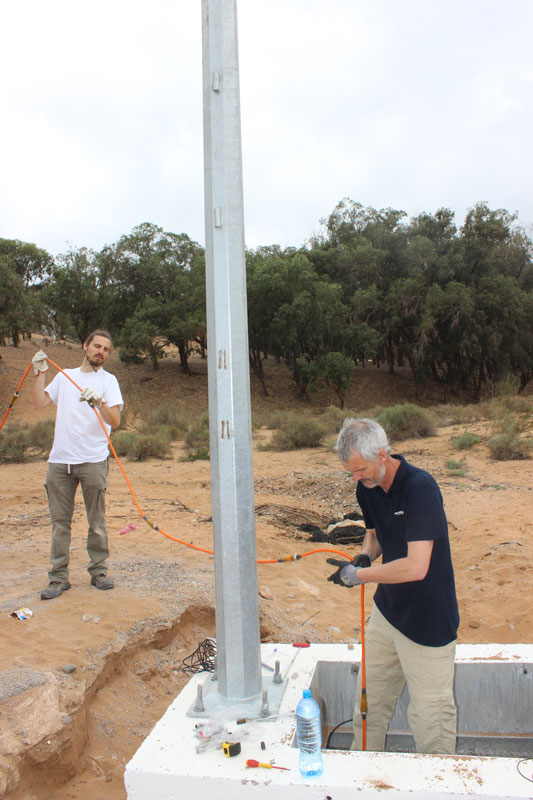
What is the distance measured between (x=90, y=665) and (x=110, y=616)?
1.91ft

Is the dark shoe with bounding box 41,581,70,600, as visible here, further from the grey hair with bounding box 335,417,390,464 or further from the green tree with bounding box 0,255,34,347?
the green tree with bounding box 0,255,34,347

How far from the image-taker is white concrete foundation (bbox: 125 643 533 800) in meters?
1.91

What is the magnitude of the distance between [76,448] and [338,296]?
25318mm

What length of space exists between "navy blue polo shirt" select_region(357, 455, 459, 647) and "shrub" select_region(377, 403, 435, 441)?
486 inches

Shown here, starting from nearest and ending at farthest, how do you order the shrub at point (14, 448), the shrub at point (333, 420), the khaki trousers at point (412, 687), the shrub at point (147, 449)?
1. the khaki trousers at point (412, 687)
2. the shrub at point (147, 449)
3. the shrub at point (14, 448)
4. the shrub at point (333, 420)

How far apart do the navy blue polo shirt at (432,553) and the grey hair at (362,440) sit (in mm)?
173

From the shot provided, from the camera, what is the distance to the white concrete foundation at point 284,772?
75.2 inches

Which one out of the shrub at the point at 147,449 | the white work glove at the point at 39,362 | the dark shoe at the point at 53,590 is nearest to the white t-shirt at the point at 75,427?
the white work glove at the point at 39,362

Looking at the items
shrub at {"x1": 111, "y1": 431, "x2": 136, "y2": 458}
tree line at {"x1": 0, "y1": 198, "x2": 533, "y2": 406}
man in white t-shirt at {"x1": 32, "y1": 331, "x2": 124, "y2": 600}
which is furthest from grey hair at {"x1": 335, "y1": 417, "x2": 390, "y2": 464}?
tree line at {"x1": 0, "y1": 198, "x2": 533, "y2": 406}

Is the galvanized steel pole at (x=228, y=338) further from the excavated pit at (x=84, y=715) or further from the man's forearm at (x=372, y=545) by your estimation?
the excavated pit at (x=84, y=715)

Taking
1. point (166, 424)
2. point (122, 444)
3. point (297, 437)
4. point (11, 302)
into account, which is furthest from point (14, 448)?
point (11, 302)

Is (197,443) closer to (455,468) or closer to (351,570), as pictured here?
(455,468)

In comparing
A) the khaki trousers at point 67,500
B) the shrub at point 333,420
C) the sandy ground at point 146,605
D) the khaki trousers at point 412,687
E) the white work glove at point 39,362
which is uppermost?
the white work glove at point 39,362

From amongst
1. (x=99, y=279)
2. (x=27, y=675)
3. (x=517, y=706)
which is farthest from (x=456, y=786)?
(x=99, y=279)
